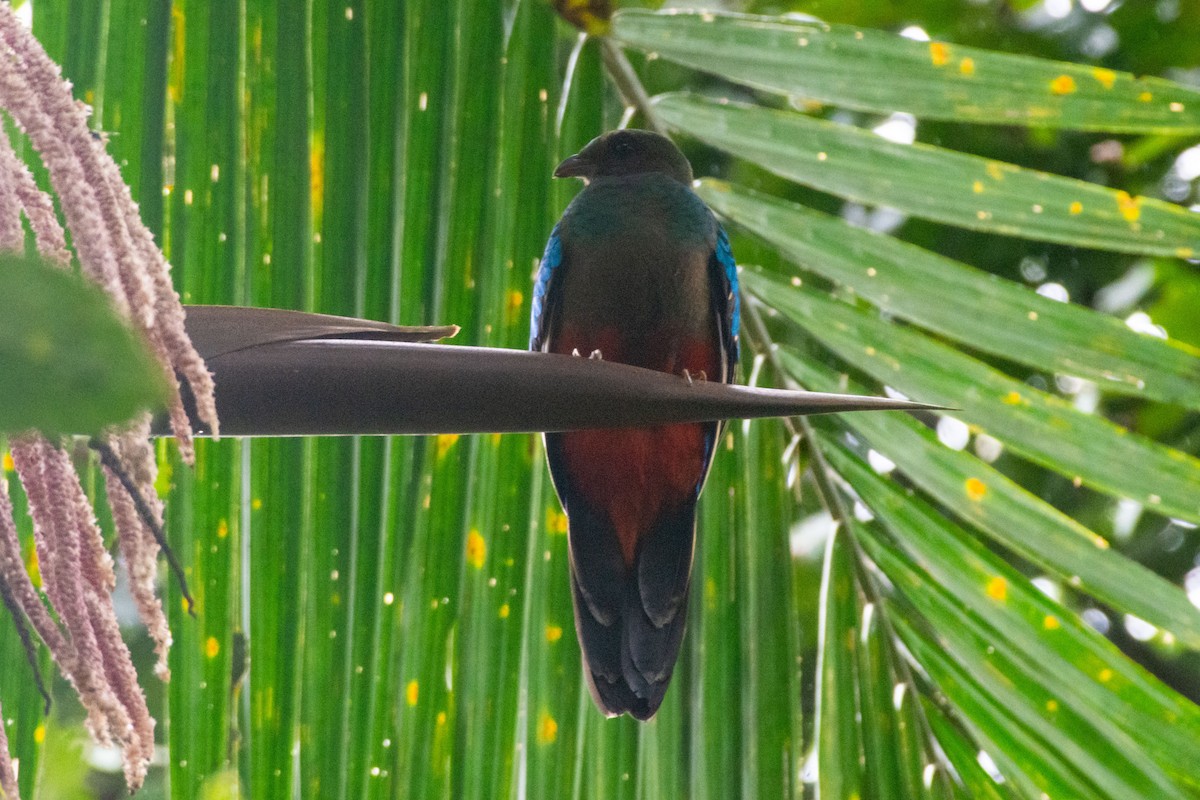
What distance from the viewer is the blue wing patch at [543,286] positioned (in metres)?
1.44

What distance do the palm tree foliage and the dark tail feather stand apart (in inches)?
1.6

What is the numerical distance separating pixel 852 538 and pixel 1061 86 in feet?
1.97

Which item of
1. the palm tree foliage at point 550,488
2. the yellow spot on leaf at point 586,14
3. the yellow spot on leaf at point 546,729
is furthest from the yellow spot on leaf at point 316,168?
the yellow spot on leaf at point 546,729

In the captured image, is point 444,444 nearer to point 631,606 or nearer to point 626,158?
point 631,606

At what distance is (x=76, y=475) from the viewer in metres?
0.49

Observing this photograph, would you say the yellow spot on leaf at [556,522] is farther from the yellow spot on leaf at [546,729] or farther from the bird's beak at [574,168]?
the bird's beak at [574,168]

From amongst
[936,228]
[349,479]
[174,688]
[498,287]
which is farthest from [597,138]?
[936,228]

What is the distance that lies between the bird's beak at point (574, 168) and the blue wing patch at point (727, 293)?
183 millimetres

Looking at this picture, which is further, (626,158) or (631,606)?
(626,158)

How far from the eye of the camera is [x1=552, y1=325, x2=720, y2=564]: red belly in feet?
4.55

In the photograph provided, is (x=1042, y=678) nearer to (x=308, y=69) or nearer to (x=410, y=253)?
(x=410, y=253)

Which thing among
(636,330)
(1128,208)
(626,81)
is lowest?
(636,330)

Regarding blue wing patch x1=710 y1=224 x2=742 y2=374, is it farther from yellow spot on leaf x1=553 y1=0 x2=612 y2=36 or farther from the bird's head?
yellow spot on leaf x1=553 y1=0 x2=612 y2=36

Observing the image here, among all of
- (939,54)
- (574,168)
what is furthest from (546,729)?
(939,54)
